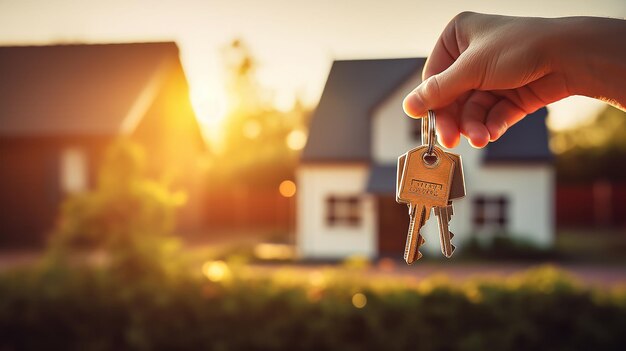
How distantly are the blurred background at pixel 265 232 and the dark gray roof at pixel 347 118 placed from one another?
35mm

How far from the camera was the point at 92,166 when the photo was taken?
31.1 feet

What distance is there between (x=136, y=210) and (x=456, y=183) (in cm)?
352

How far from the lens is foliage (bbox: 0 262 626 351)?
10.7 ft

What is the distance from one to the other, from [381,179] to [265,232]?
19.0ft

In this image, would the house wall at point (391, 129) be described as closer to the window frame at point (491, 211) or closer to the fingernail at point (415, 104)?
the window frame at point (491, 211)

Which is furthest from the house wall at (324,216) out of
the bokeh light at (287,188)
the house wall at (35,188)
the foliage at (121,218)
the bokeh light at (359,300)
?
the bokeh light at (359,300)

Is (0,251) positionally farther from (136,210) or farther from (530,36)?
(530,36)

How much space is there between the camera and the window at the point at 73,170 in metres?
9.26

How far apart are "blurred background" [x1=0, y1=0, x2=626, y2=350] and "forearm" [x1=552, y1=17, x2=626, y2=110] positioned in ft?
2.62

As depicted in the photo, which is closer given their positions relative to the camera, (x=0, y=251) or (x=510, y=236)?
(x=0, y=251)

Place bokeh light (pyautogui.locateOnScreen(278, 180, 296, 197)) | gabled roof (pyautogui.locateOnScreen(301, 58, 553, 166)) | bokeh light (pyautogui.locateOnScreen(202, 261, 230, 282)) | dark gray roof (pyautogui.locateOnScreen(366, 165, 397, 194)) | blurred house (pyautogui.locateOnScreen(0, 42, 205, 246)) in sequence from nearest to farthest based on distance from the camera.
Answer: bokeh light (pyautogui.locateOnScreen(202, 261, 230, 282)) < blurred house (pyautogui.locateOnScreen(0, 42, 205, 246)) < gabled roof (pyautogui.locateOnScreen(301, 58, 553, 166)) < dark gray roof (pyautogui.locateOnScreen(366, 165, 397, 194)) < bokeh light (pyautogui.locateOnScreen(278, 180, 296, 197))

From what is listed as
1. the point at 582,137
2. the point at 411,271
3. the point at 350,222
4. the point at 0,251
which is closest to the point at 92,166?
the point at 0,251

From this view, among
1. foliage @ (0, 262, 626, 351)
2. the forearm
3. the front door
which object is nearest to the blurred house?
foliage @ (0, 262, 626, 351)

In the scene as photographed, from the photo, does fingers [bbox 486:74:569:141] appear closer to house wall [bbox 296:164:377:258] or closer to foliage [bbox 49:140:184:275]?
foliage [bbox 49:140:184:275]
